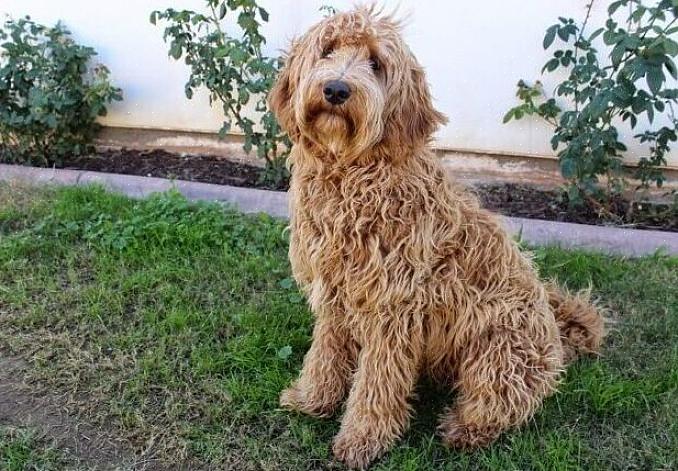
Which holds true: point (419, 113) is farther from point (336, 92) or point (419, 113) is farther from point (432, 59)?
point (432, 59)

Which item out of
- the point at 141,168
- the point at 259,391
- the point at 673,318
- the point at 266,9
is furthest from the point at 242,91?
the point at 673,318

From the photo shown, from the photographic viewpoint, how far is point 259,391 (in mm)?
2811

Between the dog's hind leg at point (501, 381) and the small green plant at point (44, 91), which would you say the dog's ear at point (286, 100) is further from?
the small green plant at point (44, 91)

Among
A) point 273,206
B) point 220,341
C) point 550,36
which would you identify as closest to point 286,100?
point 220,341

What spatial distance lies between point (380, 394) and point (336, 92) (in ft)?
3.71

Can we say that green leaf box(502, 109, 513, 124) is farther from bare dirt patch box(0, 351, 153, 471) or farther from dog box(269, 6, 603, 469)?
bare dirt patch box(0, 351, 153, 471)

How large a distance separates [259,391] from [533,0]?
306cm

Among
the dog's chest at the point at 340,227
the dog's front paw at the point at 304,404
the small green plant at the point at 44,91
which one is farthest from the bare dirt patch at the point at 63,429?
the small green plant at the point at 44,91

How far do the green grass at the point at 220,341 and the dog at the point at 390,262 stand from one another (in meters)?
0.19

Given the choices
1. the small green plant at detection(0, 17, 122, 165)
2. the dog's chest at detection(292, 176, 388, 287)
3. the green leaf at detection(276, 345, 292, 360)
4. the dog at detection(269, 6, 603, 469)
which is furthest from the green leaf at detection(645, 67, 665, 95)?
the small green plant at detection(0, 17, 122, 165)

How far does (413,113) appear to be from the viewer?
2195 mm

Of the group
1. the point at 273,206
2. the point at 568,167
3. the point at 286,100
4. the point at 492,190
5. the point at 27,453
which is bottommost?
the point at 27,453

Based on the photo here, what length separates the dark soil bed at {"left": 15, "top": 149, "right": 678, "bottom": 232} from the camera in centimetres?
426

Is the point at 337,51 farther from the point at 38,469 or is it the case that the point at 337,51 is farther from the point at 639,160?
the point at 639,160
